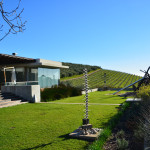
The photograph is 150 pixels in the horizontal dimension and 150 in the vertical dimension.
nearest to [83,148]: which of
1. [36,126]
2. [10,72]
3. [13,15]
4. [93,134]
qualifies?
[93,134]

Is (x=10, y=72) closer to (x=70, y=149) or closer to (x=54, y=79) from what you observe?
(x=54, y=79)

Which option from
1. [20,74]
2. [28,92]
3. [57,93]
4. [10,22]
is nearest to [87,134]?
[10,22]

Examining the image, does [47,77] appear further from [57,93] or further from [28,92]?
[28,92]

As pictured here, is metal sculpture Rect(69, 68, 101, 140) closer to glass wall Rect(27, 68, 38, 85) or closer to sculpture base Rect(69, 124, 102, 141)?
sculpture base Rect(69, 124, 102, 141)

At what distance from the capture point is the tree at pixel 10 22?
12.8 ft

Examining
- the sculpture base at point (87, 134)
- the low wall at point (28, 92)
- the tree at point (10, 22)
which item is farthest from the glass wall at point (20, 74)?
the tree at point (10, 22)

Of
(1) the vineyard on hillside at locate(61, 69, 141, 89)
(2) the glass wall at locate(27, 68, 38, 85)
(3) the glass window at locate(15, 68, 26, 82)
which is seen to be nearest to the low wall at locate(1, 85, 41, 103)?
(2) the glass wall at locate(27, 68, 38, 85)

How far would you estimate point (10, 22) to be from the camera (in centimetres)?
403

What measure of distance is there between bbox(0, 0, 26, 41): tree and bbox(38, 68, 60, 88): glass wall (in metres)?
15.0

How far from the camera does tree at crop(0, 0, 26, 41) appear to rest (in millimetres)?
3892

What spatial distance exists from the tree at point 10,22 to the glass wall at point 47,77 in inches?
592

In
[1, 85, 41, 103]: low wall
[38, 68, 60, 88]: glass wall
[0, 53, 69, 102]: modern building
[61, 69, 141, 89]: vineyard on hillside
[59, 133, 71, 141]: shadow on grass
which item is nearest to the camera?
[59, 133, 71, 141]: shadow on grass

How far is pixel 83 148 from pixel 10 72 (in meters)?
17.1

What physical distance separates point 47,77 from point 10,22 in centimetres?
1659
